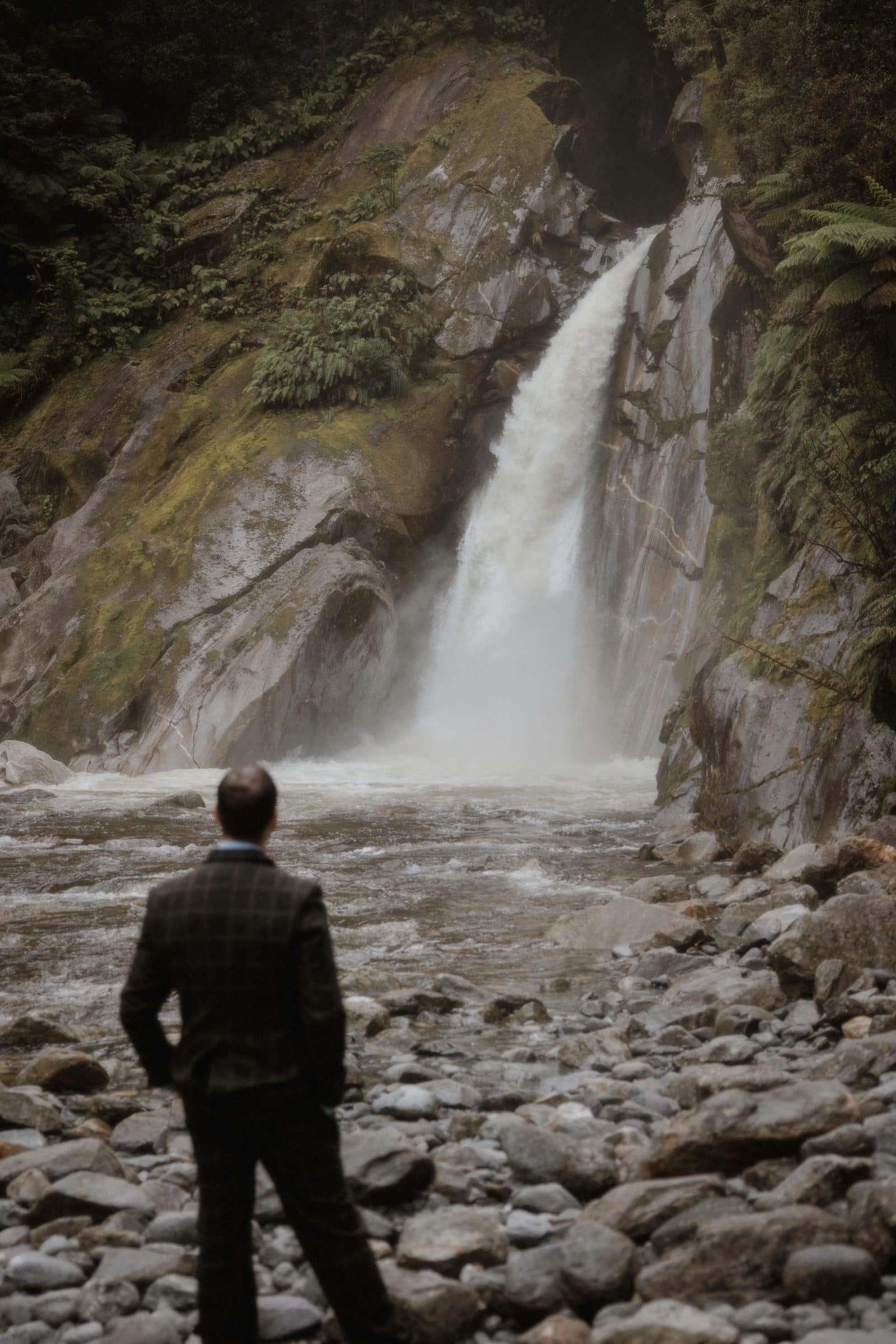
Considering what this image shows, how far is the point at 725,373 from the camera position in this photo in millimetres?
19266

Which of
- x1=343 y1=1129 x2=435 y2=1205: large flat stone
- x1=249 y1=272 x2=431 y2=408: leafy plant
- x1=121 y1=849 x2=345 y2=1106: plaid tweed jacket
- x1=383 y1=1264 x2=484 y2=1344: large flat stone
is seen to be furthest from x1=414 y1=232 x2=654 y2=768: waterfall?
x1=121 y1=849 x2=345 y2=1106: plaid tweed jacket

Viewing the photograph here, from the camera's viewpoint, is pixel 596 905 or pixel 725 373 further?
pixel 725 373

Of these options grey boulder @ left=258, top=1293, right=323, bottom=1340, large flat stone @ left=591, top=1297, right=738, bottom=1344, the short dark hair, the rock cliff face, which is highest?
the rock cliff face

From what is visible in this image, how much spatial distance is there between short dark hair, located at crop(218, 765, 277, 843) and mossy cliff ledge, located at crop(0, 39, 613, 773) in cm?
1556

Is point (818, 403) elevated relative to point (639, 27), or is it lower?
lower

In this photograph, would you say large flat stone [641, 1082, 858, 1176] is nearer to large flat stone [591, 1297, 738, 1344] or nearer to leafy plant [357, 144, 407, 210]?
large flat stone [591, 1297, 738, 1344]

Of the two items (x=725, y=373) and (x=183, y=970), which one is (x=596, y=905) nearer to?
(x=183, y=970)

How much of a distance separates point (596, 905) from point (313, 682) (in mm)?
12267

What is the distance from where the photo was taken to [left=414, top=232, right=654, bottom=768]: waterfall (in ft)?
72.0

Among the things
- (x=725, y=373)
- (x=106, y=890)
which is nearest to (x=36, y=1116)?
(x=106, y=890)

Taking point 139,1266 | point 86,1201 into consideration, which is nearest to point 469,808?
point 86,1201

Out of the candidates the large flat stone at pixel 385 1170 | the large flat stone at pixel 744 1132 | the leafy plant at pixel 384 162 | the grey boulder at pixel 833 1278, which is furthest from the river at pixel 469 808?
the leafy plant at pixel 384 162

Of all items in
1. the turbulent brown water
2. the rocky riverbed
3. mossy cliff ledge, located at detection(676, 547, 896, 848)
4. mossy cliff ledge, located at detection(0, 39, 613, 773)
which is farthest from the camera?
mossy cliff ledge, located at detection(0, 39, 613, 773)

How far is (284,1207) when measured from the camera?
264 cm
